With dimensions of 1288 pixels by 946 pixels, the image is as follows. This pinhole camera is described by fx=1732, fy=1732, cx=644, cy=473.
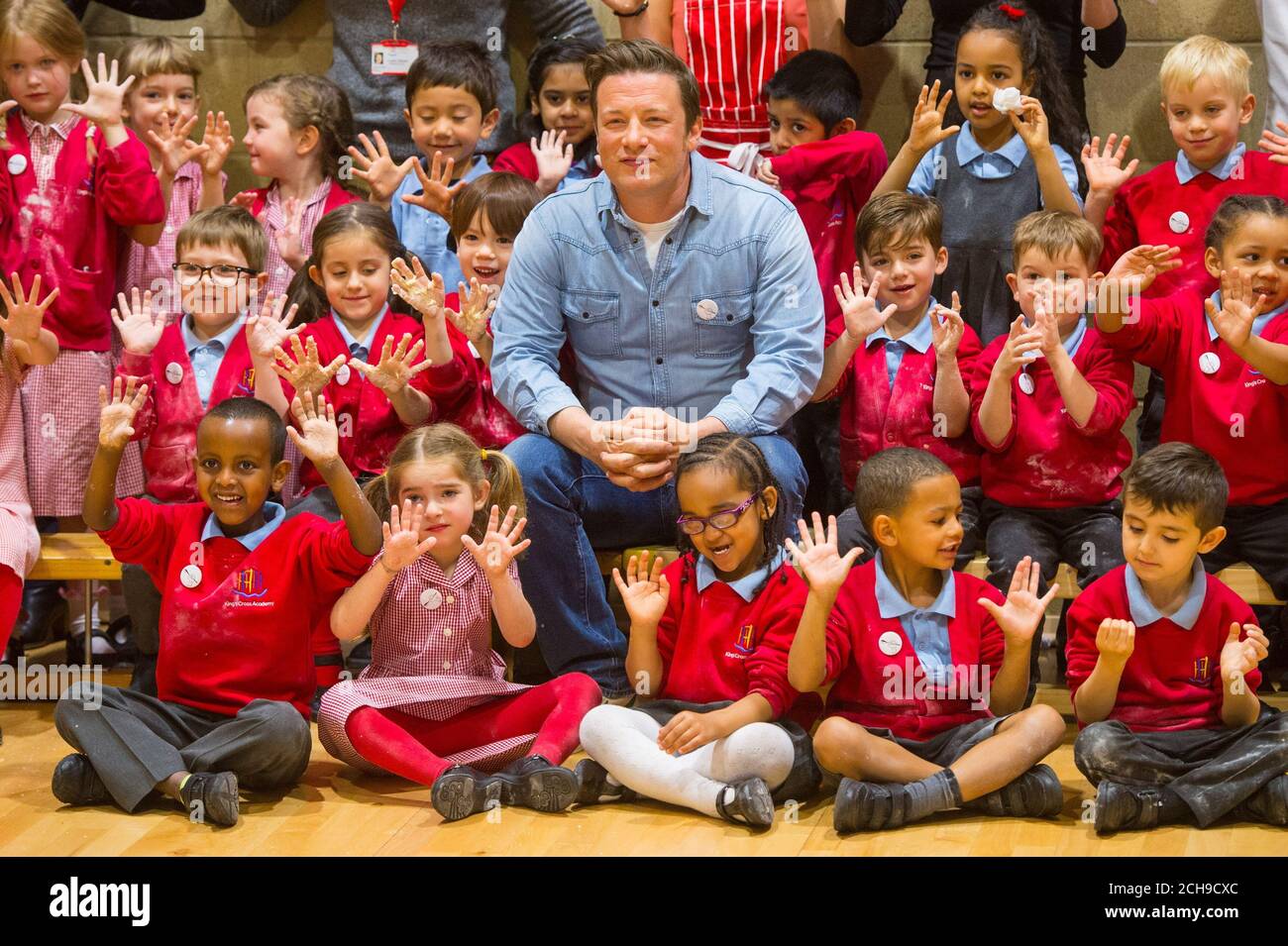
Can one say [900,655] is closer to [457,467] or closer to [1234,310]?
[457,467]

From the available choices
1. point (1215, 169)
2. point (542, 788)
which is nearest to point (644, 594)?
point (542, 788)

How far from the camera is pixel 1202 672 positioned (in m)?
3.35

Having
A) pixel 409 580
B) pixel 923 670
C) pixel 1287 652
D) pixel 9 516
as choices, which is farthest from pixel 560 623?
pixel 1287 652

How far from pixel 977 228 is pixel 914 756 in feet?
5.29

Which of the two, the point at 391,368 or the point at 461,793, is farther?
the point at 391,368

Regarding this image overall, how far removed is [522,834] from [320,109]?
2330 millimetres

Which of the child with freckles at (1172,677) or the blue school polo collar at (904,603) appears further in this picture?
the blue school polo collar at (904,603)

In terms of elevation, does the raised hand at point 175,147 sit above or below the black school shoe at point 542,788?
above

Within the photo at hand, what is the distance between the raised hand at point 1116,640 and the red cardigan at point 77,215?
261cm

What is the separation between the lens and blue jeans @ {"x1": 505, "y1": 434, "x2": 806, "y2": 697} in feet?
12.5

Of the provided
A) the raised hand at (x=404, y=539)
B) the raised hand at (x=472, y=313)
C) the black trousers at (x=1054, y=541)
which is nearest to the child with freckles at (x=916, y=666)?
the black trousers at (x=1054, y=541)

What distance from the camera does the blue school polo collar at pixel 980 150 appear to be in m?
4.39

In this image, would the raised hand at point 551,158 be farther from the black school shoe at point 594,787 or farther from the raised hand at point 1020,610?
the raised hand at point 1020,610

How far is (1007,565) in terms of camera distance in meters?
3.86
